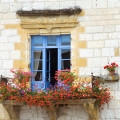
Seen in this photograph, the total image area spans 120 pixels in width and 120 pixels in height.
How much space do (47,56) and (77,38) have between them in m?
0.87

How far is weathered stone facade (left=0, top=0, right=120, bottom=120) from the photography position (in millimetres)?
6434

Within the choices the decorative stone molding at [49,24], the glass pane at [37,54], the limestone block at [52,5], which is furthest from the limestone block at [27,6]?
the glass pane at [37,54]

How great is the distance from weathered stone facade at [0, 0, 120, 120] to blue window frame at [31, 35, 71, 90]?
189 mm

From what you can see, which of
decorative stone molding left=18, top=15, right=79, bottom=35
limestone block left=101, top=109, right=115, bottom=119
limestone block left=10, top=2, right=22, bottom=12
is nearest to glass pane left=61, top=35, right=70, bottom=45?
decorative stone molding left=18, top=15, right=79, bottom=35

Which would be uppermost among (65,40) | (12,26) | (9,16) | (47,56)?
(9,16)

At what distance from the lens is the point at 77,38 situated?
6555mm

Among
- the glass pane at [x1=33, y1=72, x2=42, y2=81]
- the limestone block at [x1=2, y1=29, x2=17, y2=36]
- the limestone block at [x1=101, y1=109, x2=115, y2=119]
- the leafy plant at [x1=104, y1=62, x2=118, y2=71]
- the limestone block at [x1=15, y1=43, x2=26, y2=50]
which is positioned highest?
the limestone block at [x1=2, y1=29, x2=17, y2=36]

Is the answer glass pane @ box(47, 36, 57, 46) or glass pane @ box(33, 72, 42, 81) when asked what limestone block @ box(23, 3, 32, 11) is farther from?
glass pane @ box(33, 72, 42, 81)

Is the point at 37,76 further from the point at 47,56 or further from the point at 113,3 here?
the point at 113,3

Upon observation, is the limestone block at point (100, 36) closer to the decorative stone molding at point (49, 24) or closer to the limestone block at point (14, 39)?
the decorative stone molding at point (49, 24)

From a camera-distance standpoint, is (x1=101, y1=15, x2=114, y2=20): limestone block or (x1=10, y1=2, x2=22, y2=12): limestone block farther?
(x1=10, y1=2, x2=22, y2=12): limestone block

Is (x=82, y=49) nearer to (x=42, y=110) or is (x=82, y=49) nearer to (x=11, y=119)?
(x=42, y=110)

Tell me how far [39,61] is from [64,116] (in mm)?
1411

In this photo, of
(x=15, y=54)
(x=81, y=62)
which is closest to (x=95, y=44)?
(x=81, y=62)
